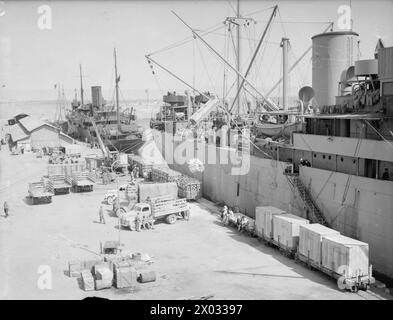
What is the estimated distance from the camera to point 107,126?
60.5 m

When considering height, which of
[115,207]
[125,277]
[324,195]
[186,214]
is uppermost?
[324,195]

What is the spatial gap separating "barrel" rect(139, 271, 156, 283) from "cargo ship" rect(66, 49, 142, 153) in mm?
29795

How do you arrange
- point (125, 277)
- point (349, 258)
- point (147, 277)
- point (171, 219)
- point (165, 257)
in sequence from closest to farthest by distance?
point (349, 258)
point (125, 277)
point (147, 277)
point (165, 257)
point (171, 219)

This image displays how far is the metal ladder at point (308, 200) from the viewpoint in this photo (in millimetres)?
19250

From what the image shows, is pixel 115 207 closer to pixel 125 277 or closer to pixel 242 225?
pixel 242 225

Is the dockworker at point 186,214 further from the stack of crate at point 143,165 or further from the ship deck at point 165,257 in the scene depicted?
the stack of crate at point 143,165

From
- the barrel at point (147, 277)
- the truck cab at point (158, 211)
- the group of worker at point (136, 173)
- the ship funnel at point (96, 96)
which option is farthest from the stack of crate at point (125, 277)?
the ship funnel at point (96, 96)

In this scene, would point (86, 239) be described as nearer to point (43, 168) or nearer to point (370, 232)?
point (370, 232)

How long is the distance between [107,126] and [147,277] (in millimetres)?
47379

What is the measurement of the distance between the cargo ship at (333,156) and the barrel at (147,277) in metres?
7.93

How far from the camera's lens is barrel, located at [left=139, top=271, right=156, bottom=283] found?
15.1 meters

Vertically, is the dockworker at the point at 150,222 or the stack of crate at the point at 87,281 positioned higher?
the dockworker at the point at 150,222

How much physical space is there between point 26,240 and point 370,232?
581 inches

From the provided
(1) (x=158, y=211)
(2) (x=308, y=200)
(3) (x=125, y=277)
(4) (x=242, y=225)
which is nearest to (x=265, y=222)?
(4) (x=242, y=225)
